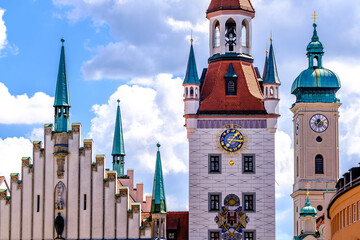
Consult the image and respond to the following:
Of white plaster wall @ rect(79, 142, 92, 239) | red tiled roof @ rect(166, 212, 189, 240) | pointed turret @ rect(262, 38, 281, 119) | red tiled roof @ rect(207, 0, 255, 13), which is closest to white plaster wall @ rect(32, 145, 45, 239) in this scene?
white plaster wall @ rect(79, 142, 92, 239)

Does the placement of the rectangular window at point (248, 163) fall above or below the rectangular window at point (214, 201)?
above

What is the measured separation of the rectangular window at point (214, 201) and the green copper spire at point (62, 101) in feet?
48.0

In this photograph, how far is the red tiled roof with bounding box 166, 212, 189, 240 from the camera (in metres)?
104

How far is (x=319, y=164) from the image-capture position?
5517 inches

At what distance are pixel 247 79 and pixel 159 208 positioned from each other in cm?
1801

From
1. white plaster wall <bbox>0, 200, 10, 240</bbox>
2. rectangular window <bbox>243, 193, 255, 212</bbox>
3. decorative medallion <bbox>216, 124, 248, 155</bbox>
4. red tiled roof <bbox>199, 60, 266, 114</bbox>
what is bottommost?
white plaster wall <bbox>0, 200, 10, 240</bbox>

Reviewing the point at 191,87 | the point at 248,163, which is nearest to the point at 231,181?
the point at 248,163

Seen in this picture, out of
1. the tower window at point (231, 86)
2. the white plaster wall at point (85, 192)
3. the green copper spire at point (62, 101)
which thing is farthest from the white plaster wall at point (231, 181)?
the green copper spire at point (62, 101)

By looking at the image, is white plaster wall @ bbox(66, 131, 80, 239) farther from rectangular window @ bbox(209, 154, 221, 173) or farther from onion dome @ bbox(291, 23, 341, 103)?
onion dome @ bbox(291, 23, 341, 103)

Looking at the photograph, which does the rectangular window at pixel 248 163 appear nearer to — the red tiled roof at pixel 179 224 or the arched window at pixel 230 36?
the red tiled roof at pixel 179 224

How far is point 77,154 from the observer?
305ft

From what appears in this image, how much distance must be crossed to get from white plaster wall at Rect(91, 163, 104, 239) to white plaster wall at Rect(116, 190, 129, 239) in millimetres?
1163

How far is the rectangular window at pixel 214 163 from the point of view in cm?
10262

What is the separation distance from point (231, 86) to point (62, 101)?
16.8m
